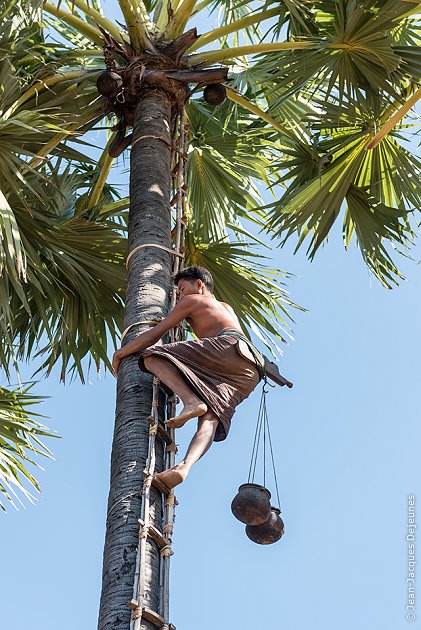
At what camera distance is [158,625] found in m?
4.41

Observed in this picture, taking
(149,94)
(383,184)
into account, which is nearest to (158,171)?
(149,94)

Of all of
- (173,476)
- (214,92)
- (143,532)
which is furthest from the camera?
(214,92)

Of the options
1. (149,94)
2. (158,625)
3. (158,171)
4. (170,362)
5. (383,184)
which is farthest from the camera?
(383,184)

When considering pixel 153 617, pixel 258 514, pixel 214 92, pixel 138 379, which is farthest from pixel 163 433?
pixel 214 92

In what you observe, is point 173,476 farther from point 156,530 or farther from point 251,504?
point 251,504

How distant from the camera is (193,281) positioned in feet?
20.1

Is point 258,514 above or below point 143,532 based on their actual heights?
above

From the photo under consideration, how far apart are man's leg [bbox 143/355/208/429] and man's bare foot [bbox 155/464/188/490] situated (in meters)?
0.33

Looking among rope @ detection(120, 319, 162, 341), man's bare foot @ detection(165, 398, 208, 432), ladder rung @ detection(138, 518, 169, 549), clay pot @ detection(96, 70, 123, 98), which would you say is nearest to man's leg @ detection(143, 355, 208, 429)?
man's bare foot @ detection(165, 398, 208, 432)

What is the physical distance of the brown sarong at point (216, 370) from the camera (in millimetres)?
5305

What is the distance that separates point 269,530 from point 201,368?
3.88 ft

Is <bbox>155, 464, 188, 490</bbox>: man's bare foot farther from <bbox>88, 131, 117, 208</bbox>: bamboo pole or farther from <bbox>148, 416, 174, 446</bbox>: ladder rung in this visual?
<bbox>88, 131, 117, 208</bbox>: bamboo pole

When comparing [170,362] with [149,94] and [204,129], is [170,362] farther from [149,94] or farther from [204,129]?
[204,129]

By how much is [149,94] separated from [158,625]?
4.23 metres
